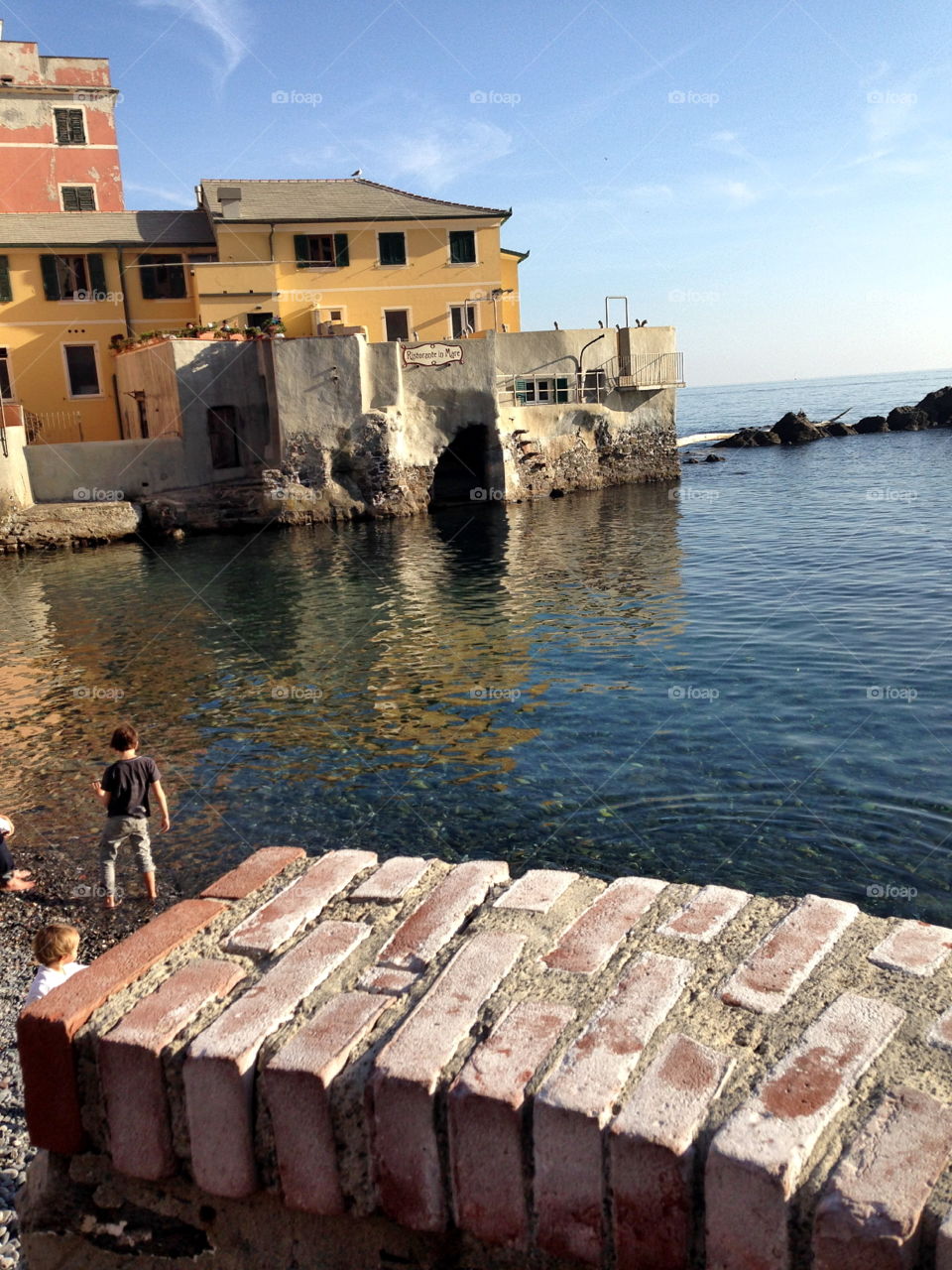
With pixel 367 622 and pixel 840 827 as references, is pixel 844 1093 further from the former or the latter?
pixel 367 622

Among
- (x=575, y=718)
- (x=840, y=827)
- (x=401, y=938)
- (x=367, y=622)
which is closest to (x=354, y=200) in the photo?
(x=367, y=622)

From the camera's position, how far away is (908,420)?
277ft

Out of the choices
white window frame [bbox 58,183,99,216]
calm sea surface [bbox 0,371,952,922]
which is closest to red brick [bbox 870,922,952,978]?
calm sea surface [bbox 0,371,952,922]

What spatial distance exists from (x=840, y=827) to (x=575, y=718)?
4.79 meters

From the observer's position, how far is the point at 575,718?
15.0 metres

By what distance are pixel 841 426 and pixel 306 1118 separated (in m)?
88.8

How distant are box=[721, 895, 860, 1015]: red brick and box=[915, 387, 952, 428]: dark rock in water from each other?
90.0m

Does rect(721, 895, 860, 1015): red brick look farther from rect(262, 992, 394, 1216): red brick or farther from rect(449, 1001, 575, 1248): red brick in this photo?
rect(262, 992, 394, 1216): red brick

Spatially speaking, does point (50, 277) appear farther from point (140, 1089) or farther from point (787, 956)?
point (787, 956)

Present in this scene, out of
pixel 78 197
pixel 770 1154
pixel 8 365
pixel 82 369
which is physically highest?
pixel 78 197

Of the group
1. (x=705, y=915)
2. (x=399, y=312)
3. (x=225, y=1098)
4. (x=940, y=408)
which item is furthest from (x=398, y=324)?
(x=940, y=408)

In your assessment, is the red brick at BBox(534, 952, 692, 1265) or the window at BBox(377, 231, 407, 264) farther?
the window at BBox(377, 231, 407, 264)

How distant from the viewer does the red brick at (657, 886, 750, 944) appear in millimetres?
3383

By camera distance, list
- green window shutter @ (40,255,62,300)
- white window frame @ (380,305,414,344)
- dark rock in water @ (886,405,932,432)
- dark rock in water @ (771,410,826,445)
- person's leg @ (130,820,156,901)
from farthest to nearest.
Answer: dark rock in water @ (886,405,932,432)
dark rock in water @ (771,410,826,445)
white window frame @ (380,305,414,344)
green window shutter @ (40,255,62,300)
person's leg @ (130,820,156,901)
